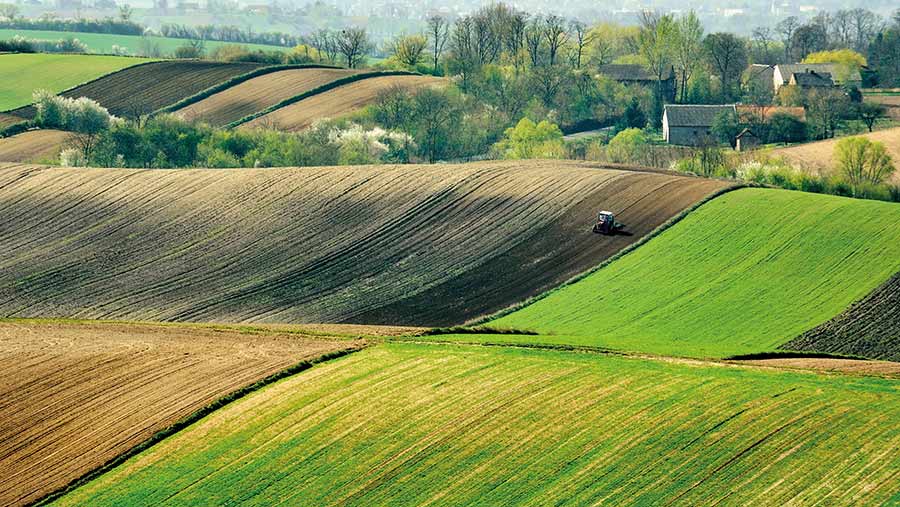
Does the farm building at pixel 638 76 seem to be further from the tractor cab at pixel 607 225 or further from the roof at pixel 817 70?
the tractor cab at pixel 607 225

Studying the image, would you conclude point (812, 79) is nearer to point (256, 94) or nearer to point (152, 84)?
point (256, 94)

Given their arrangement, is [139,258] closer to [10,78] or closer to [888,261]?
[888,261]

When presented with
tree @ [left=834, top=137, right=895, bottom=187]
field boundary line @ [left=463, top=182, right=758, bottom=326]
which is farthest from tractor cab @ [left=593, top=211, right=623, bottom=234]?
tree @ [left=834, top=137, right=895, bottom=187]

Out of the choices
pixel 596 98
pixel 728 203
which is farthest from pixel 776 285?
pixel 596 98

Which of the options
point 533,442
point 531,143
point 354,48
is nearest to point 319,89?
point 531,143

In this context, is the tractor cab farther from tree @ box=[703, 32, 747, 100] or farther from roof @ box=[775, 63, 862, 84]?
tree @ box=[703, 32, 747, 100]
